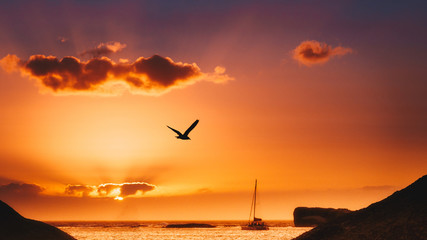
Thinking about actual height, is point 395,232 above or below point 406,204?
below

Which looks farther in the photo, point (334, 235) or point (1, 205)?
point (1, 205)

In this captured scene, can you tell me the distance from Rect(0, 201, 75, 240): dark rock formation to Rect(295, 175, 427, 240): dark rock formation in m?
23.6

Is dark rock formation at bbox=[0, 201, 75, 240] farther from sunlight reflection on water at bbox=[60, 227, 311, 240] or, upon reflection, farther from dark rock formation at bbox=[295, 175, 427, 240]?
sunlight reflection on water at bbox=[60, 227, 311, 240]

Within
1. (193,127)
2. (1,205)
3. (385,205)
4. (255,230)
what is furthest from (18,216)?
(255,230)

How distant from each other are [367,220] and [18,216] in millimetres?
30033

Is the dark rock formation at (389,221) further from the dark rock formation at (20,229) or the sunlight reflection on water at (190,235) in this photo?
the sunlight reflection on water at (190,235)

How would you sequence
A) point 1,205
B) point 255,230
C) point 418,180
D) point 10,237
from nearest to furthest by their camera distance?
point 418,180 → point 10,237 → point 1,205 → point 255,230

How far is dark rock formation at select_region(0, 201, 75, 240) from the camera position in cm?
3731

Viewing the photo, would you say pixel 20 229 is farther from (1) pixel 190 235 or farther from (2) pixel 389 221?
(1) pixel 190 235

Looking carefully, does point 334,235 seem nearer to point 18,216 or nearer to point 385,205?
point 385,205

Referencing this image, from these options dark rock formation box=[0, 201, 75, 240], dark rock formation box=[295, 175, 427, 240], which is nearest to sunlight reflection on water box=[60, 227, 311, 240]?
dark rock formation box=[0, 201, 75, 240]

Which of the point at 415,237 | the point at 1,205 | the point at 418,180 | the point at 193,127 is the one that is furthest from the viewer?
the point at 1,205

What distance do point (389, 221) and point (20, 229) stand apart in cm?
3016

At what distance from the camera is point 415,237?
2355 cm
